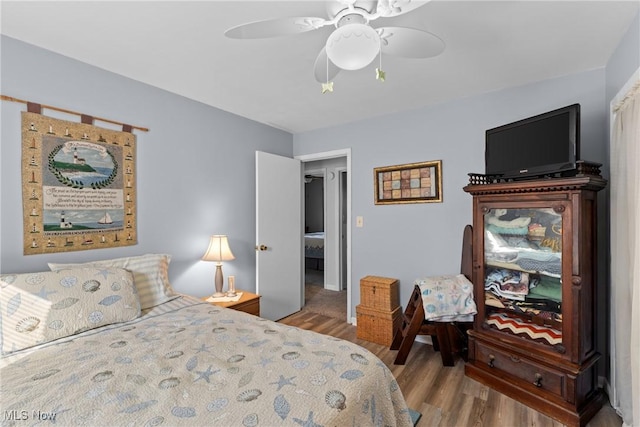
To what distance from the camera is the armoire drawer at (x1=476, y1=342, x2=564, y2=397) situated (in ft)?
6.20

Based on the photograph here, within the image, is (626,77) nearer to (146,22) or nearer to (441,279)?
(441,279)

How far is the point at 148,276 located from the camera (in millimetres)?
2127

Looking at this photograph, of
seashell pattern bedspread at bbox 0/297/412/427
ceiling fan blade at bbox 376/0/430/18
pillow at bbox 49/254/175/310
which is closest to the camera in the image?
seashell pattern bedspread at bbox 0/297/412/427

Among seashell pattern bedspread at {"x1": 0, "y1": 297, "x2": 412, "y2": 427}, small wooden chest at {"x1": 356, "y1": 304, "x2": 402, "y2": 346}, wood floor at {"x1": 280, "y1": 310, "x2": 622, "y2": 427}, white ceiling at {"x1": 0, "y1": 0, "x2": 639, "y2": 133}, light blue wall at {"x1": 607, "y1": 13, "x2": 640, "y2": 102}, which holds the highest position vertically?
white ceiling at {"x1": 0, "y1": 0, "x2": 639, "y2": 133}

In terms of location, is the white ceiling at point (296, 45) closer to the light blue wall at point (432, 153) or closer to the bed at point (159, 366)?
the light blue wall at point (432, 153)

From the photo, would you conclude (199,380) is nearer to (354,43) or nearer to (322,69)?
(354,43)

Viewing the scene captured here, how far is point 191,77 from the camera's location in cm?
235

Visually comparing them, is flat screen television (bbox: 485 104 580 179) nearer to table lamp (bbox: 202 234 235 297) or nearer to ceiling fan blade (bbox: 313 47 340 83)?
ceiling fan blade (bbox: 313 47 340 83)

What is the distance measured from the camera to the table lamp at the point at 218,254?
2.73m

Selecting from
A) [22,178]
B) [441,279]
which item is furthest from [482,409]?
[22,178]

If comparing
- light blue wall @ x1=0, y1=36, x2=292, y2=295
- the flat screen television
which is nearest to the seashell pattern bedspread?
light blue wall @ x1=0, y1=36, x2=292, y2=295

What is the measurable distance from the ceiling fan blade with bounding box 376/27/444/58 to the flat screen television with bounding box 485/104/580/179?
3.71 feet

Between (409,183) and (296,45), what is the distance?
1798 millimetres

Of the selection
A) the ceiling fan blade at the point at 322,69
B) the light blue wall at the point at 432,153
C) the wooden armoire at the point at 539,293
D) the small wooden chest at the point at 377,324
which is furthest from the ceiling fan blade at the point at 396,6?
the small wooden chest at the point at 377,324
